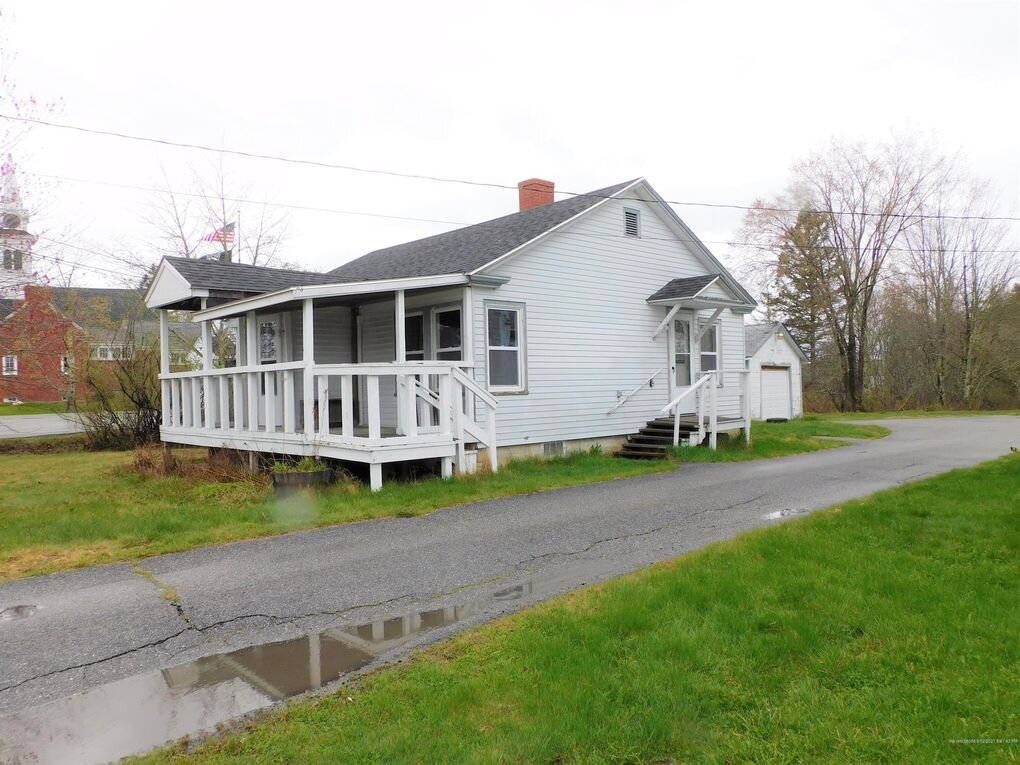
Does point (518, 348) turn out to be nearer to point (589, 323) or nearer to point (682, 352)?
point (589, 323)

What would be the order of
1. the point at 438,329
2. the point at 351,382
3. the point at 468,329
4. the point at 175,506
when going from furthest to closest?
the point at 438,329, the point at 468,329, the point at 351,382, the point at 175,506

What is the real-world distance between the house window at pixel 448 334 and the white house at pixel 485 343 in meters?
0.03

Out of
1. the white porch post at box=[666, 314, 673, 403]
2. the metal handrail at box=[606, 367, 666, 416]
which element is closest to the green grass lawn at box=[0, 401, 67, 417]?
the metal handrail at box=[606, 367, 666, 416]

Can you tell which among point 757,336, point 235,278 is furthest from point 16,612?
point 757,336

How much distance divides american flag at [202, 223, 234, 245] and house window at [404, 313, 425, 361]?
574 inches

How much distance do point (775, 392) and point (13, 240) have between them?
87.7ft

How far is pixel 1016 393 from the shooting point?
3722 cm

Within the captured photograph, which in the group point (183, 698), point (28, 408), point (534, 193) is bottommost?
point (183, 698)

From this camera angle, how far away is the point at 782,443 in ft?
52.9

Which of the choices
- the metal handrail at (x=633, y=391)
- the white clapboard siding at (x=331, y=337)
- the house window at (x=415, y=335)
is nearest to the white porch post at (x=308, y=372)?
the house window at (x=415, y=335)

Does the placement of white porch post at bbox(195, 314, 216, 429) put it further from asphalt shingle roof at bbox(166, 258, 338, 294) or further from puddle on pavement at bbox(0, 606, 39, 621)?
puddle on pavement at bbox(0, 606, 39, 621)

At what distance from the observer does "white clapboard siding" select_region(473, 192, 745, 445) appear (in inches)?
514

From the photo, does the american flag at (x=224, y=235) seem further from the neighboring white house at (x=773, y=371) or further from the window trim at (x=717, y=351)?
the neighboring white house at (x=773, y=371)

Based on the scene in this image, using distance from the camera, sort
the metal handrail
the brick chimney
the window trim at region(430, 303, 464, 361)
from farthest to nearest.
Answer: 1. the brick chimney
2. the metal handrail
3. the window trim at region(430, 303, 464, 361)
